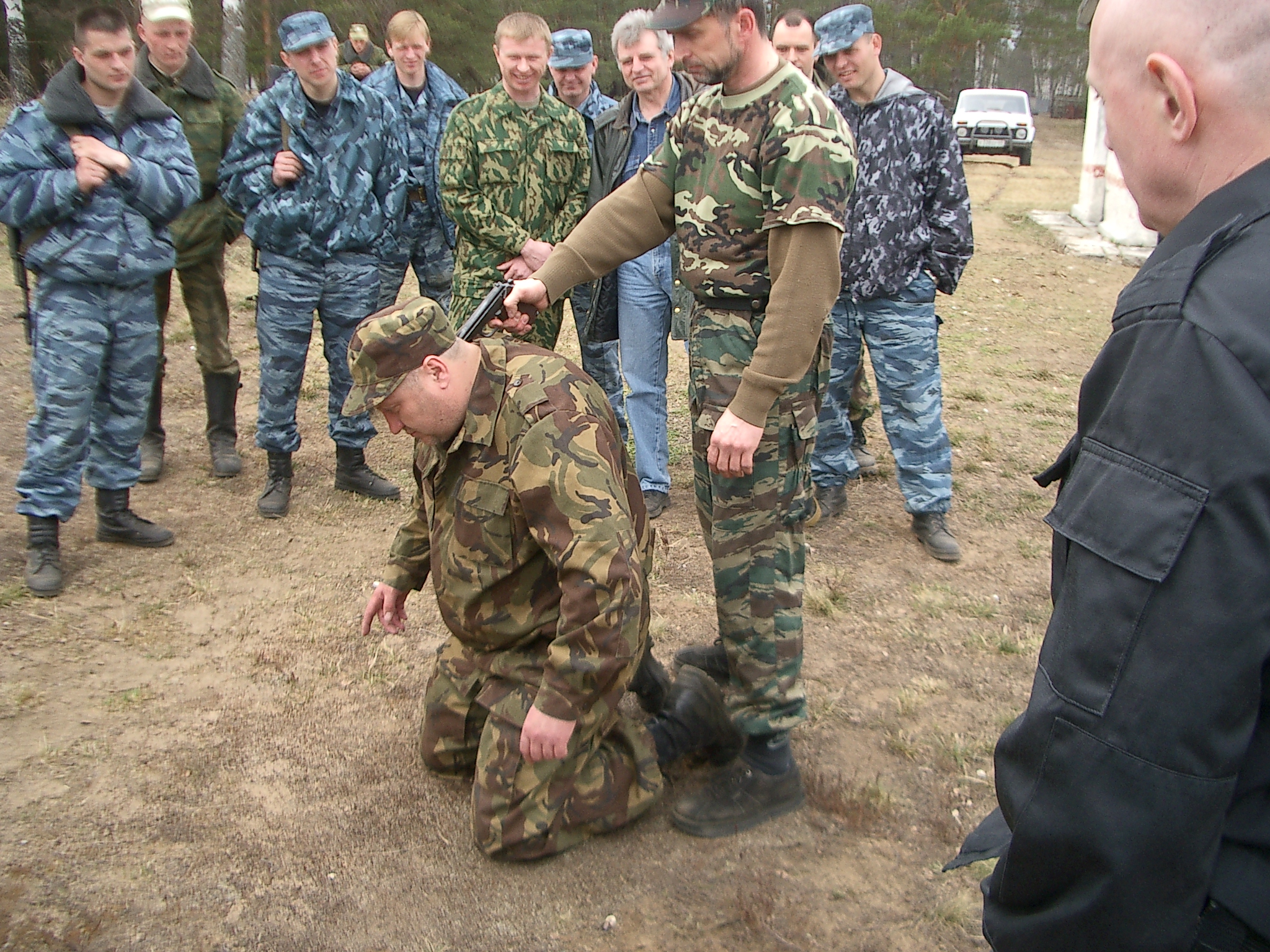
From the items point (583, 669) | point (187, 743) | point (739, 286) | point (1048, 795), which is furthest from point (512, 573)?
point (1048, 795)

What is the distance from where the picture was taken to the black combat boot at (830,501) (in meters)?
4.87

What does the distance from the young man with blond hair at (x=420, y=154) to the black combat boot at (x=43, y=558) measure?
192 cm

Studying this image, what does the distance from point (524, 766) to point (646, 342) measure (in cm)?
236

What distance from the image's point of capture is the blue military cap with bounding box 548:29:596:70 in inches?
199

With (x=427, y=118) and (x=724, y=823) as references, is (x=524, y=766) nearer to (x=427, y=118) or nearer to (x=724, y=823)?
(x=724, y=823)

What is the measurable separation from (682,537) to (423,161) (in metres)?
2.50

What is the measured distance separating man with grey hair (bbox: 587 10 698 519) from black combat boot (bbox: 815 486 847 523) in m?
0.78

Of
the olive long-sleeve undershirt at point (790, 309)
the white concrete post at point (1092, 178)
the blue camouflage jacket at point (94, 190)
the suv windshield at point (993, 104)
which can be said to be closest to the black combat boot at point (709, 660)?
the olive long-sleeve undershirt at point (790, 309)

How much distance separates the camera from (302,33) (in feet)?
14.7

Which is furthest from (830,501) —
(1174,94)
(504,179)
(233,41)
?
(233,41)

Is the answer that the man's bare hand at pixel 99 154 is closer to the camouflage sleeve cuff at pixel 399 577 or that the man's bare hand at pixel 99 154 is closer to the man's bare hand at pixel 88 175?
the man's bare hand at pixel 88 175

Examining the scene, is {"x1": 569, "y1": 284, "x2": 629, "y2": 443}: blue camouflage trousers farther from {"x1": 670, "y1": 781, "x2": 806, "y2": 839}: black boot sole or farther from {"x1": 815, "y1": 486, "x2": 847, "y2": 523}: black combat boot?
{"x1": 670, "y1": 781, "x2": 806, "y2": 839}: black boot sole

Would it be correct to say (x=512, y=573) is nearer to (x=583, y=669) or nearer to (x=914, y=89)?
(x=583, y=669)

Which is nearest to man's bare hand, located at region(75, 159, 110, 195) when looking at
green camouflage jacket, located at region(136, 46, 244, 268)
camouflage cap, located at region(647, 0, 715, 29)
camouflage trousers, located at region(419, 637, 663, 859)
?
green camouflage jacket, located at region(136, 46, 244, 268)
